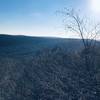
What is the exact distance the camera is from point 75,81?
9.57 metres

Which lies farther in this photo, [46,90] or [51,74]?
[51,74]

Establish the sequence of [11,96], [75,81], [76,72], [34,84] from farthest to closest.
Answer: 1. [76,72]
2. [75,81]
3. [34,84]
4. [11,96]

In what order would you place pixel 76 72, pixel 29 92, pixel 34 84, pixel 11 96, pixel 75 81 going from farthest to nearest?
pixel 76 72 → pixel 75 81 → pixel 34 84 → pixel 29 92 → pixel 11 96

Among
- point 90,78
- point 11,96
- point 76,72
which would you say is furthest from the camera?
point 76,72

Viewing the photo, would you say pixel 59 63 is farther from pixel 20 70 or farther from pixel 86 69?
pixel 20 70

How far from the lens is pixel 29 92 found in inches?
302

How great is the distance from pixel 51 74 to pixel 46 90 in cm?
207

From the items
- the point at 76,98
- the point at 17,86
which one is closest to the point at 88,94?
the point at 76,98

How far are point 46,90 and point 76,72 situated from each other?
3.43 m

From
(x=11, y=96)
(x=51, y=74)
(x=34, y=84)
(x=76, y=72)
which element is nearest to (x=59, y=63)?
(x=76, y=72)

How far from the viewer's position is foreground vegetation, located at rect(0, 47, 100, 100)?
24.9 feet

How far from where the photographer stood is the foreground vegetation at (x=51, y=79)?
7578 mm

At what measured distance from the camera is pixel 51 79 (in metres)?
9.27

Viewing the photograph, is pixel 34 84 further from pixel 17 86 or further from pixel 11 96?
pixel 11 96
